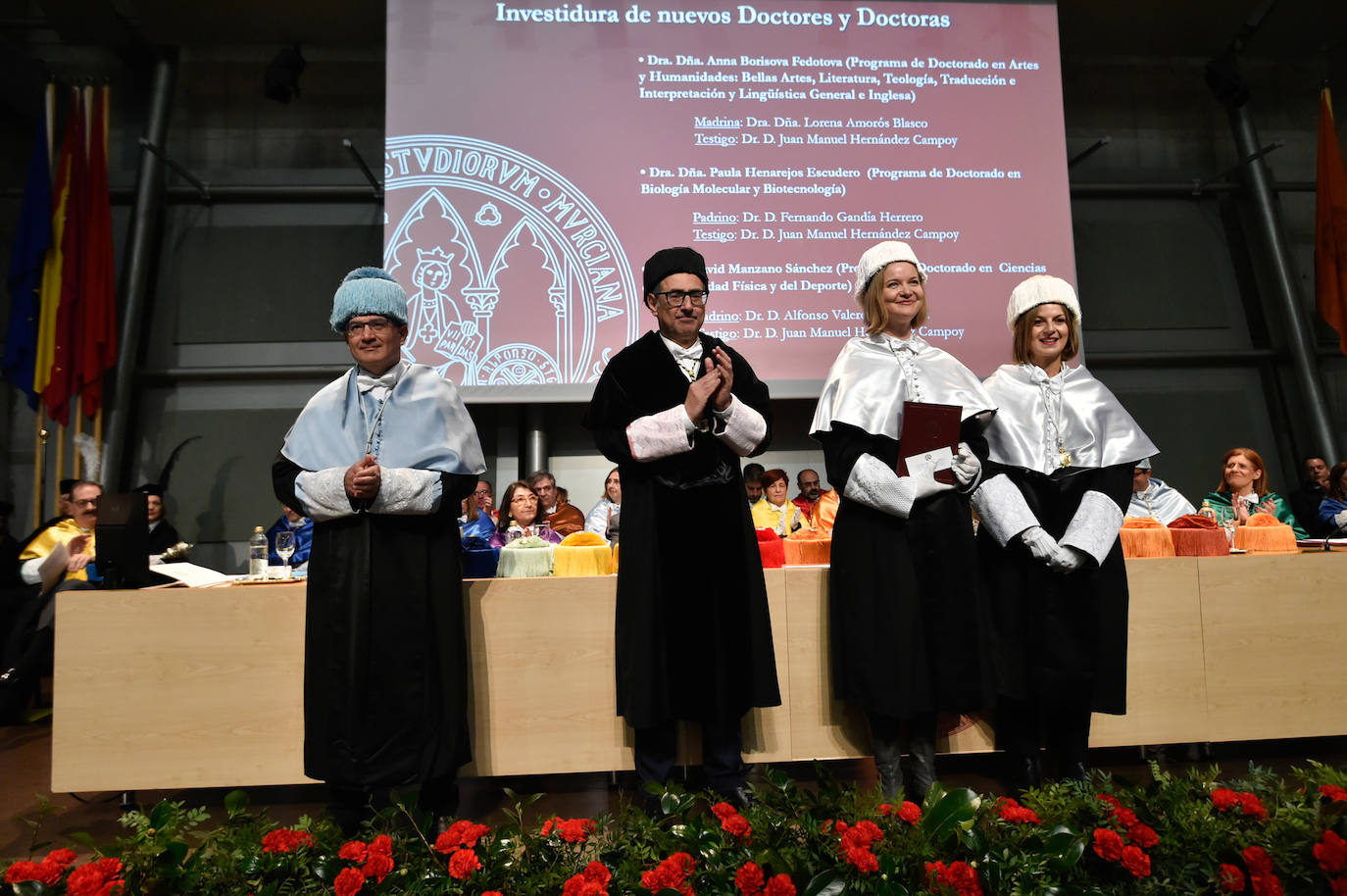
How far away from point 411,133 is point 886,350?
3.97 meters

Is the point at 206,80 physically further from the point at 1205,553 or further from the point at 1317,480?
the point at 1317,480

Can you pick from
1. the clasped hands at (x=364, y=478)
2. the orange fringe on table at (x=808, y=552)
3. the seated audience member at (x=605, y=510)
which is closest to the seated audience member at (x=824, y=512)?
the seated audience member at (x=605, y=510)

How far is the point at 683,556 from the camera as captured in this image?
2.30 m

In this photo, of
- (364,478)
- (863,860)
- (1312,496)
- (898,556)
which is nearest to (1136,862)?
(863,860)

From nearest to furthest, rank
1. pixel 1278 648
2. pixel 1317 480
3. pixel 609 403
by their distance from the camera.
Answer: pixel 609 403 → pixel 1278 648 → pixel 1317 480

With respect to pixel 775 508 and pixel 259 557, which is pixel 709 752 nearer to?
pixel 259 557

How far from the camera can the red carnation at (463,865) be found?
128 centimetres

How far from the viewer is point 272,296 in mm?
7078

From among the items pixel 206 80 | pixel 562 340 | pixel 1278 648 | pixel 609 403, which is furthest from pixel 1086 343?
pixel 206 80

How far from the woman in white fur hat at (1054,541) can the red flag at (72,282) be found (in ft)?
21.1

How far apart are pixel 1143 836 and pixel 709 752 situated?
117 cm

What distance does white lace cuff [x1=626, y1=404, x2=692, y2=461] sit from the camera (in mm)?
2227

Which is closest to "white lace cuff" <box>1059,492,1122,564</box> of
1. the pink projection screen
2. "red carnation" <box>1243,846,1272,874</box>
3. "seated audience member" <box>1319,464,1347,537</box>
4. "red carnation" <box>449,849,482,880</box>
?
"red carnation" <box>1243,846,1272,874</box>

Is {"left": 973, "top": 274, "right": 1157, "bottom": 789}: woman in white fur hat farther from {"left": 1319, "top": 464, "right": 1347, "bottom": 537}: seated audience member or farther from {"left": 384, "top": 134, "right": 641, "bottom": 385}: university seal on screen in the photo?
{"left": 1319, "top": 464, "right": 1347, "bottom": 537}: seated audience member
